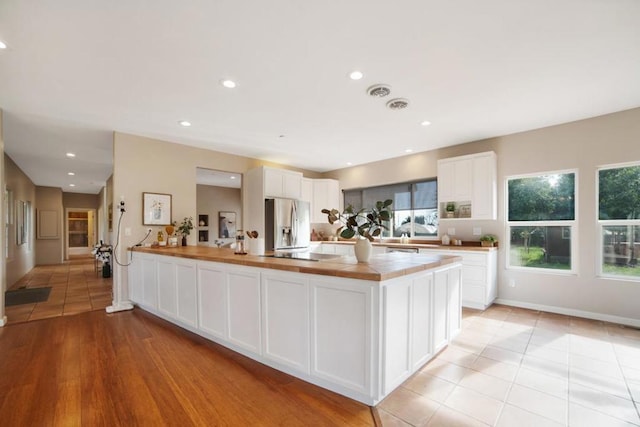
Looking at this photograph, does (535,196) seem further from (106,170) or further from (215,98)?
(106,170)

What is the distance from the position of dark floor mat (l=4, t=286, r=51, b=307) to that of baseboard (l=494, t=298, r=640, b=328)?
729 centimetres

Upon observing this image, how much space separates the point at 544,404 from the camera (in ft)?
6.43

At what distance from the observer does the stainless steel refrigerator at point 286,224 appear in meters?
5.21

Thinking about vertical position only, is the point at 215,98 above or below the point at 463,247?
above

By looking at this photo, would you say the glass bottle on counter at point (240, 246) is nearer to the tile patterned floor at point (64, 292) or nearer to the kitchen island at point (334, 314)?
the kitchen island at point (334, 314)

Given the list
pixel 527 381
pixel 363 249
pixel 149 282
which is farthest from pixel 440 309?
pixel 149 282

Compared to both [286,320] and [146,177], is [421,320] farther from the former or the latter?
[146,177]

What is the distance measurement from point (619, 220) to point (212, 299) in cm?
485

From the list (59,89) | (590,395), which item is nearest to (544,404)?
(590,395)

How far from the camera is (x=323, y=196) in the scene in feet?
21.3

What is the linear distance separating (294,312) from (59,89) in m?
3.11

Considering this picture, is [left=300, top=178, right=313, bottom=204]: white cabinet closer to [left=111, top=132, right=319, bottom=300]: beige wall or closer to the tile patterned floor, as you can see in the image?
[left=111, top=132, right=319, bottom=300]: beige wall

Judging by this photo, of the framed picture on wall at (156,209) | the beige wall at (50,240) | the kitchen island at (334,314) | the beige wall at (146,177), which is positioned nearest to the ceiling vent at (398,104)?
the kitchen island at (334,314)

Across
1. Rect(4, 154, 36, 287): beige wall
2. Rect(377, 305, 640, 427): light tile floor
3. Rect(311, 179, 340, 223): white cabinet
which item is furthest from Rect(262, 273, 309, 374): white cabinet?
Rect(4, 154, 36, 287): beige wall
